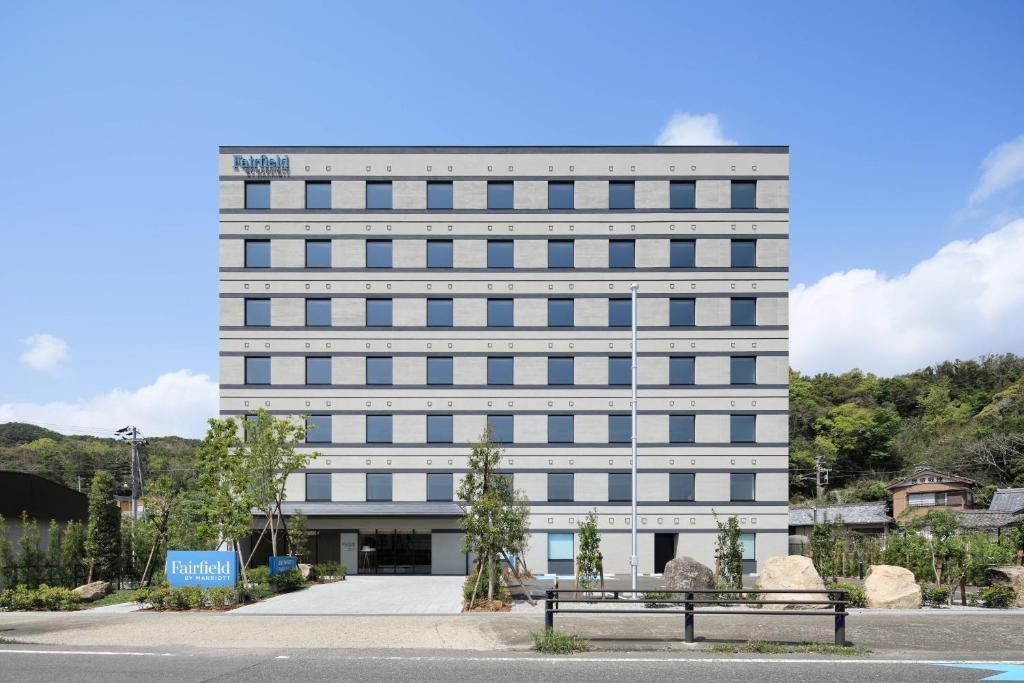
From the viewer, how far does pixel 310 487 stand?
4341 cm

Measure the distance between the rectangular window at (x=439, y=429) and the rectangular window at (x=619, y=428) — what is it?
8868mm

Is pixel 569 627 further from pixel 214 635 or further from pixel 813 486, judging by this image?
pixel 813 486

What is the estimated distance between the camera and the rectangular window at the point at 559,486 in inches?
1714

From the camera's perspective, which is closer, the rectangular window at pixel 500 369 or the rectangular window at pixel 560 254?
the rectangular window at pixel 500 369

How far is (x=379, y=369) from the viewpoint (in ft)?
145

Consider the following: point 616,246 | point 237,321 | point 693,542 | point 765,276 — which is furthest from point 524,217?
point 693,542

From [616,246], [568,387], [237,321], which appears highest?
[616,246]

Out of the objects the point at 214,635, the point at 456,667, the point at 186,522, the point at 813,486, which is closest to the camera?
the point at 456,667

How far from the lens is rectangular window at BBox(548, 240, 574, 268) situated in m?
44.6

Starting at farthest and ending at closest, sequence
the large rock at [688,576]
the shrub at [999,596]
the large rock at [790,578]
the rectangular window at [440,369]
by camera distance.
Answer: the rectangular window at [440,369] → the large rock at [688,576] → the shrub at [999,596] → the large rock at [790,578]

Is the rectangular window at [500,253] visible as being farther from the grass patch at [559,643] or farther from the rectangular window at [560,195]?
the grass patch at [559,643]

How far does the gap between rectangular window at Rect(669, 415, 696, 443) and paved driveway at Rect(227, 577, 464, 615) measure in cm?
1456

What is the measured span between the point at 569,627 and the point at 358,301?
28.7 metres

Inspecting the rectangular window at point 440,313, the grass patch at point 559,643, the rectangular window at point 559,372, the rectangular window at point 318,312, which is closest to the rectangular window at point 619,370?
the rectangular window at point 559,372
